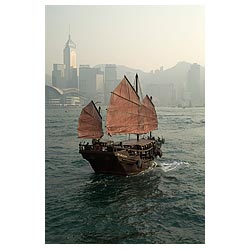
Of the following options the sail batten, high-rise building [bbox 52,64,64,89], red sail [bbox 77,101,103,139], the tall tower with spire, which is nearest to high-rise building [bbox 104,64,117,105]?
the sail batten

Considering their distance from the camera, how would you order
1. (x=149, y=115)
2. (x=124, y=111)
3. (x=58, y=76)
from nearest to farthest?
(x=58, y=76)
(x=149, y=115)
(x=124, y=111)

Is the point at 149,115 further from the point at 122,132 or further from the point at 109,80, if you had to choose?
the point at 109,80

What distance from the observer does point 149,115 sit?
222 inches

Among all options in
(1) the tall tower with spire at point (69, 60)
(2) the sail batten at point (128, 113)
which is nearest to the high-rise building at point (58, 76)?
(1) the tall tower with spire at point (69, 60)

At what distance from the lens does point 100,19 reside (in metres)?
4.96

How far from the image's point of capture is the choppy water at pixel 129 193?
4.60 m

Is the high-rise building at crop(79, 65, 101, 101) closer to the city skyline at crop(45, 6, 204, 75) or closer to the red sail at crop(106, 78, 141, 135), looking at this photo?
the city skyline at crop(45, 6, 204, 75)

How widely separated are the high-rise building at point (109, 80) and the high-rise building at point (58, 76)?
63cm

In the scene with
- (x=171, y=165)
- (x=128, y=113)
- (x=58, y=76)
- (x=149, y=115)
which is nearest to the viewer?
(x=58, y=76)

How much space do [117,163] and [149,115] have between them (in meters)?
0.92

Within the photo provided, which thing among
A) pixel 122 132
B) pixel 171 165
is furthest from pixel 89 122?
pixel 171 165
